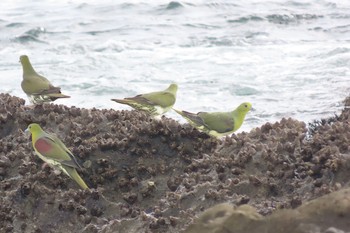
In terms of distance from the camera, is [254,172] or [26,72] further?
[26,72]

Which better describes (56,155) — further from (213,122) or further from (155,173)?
(213,122)

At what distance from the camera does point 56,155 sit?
635 cm

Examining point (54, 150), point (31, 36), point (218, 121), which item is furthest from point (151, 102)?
point (31, 36)

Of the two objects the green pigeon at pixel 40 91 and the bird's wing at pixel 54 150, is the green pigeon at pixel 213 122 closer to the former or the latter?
the bird's wing at pixel 54 150

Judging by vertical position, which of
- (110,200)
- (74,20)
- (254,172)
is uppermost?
(254,172)

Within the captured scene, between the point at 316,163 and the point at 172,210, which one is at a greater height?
the point at 316,163

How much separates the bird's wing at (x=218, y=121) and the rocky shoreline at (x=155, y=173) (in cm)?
12

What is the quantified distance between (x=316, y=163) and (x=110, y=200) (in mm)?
1785

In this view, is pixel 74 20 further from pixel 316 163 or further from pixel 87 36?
pixel 316 163

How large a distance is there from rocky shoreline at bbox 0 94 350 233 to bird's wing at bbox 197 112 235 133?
0.12 metres

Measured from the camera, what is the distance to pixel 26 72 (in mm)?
8867

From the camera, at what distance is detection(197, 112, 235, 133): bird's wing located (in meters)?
6.90

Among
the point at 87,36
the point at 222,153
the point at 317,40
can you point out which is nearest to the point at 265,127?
the point at 222,153

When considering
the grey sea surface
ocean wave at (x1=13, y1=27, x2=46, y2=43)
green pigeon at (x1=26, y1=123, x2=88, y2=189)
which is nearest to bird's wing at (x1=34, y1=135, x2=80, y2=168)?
green pigeon at (x1=26, y1=123, x2=88, y2=189)
